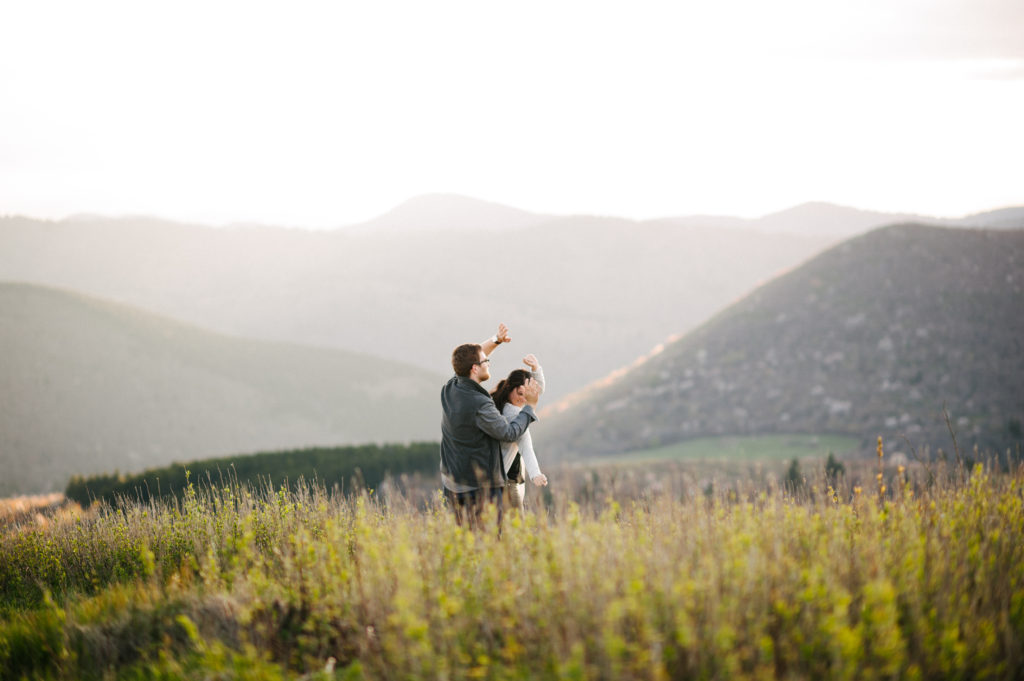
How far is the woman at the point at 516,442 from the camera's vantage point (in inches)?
266

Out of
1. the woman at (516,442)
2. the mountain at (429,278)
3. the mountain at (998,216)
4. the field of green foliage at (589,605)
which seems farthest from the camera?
the mountain at (429,278)

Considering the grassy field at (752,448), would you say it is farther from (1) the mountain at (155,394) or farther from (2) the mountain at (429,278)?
(2) the mountain at (429,278)

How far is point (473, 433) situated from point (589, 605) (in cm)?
228

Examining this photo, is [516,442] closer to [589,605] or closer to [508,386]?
[508,386]

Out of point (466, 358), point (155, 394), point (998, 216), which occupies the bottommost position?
point (466, 358)

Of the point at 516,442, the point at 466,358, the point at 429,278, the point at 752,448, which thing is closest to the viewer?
the point at 466,358

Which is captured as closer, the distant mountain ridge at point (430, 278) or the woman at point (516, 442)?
the woman at point (516, 442)

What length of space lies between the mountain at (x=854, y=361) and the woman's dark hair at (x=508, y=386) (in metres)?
31.3

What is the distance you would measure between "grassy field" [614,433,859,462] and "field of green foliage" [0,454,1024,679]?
1030 inches

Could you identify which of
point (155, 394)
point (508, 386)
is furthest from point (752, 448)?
point (155, 394)

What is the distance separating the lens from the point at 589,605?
14.8 feet

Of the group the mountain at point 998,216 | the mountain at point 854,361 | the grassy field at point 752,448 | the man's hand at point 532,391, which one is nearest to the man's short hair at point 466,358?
the man's hand at point 532,391

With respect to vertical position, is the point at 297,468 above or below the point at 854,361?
below

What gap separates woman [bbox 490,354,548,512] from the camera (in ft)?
22.1
